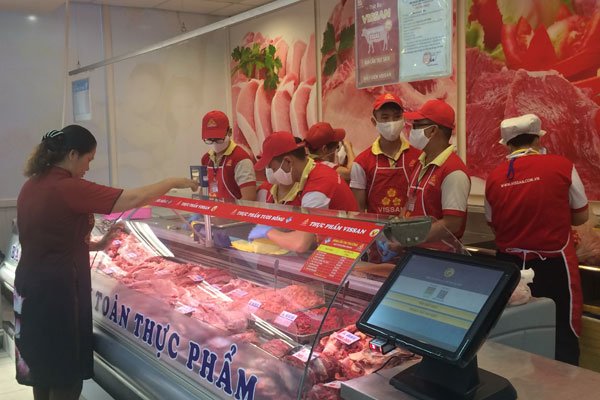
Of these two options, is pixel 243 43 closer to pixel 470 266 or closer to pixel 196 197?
pixel 196 197

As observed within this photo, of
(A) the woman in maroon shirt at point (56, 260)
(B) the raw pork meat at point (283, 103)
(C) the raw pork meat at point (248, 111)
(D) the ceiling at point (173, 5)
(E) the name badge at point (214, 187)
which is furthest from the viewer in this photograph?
(C) the raw pork meat at point (248, 111)

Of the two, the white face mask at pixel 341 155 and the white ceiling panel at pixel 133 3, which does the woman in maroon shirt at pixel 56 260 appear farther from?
the white ceiling panel at pixel 133 3

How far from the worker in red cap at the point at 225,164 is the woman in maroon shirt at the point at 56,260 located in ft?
5.66

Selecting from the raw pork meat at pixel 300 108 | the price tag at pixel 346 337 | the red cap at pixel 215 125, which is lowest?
the price tag at pixel 346 337

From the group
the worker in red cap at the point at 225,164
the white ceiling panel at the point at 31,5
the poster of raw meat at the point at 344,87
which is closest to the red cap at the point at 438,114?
the worker in red cap at the point at 225,164

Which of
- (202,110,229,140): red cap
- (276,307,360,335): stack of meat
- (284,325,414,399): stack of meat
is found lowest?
(284,325,414,399): stack of meat

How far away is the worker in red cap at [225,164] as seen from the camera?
447 centimetres

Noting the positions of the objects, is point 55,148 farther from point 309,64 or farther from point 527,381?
point 309,64

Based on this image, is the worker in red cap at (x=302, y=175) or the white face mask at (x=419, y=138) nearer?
the worker in red cap at (x=302, y=175)

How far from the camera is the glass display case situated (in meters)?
1.89

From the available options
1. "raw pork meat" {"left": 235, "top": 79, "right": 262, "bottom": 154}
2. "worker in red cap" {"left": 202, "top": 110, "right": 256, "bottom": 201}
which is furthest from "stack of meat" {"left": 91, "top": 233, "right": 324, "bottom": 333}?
"raw pork meat" {"left": 235, "top": 79, "right": 262, "bottom": 154}

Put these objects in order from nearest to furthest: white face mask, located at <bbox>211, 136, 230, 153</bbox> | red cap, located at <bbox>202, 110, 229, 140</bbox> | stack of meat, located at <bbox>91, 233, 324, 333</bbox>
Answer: stack of meat, located at <bbox>91, 233, 324, 333</bbox>
red cap, located at <bbox>202, 110, 229, 140</bbox>
white face mask, located at <bbox>211, 136, 230, 153</bbox>

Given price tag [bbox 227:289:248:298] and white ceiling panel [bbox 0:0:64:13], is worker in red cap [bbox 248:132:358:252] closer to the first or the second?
price tag [bbox 227:289:248:298]

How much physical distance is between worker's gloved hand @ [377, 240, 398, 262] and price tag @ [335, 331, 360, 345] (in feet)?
0.91
